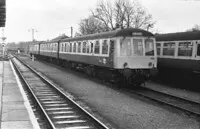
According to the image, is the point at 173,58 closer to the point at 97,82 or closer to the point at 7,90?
the point at 97,82

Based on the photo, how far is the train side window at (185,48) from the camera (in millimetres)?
14395

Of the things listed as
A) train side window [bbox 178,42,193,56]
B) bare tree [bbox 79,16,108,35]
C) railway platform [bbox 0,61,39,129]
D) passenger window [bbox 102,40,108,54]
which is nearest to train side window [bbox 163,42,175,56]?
train side window [bbox 178,42,193,56]

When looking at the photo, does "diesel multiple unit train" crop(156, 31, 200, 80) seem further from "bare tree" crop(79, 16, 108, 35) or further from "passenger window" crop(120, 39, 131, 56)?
"bare tree" crop(79, 16, 108, 35)

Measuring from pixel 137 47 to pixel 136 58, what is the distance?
586mm

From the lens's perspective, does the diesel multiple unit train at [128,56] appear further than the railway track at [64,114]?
Yes

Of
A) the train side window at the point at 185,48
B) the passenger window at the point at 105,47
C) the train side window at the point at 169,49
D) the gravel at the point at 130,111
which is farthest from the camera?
the train side window at the point at 169,49

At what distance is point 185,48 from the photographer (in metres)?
14.8

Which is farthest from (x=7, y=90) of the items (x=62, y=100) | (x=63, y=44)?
(x=63, y=44)

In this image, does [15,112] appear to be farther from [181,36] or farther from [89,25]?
[89,25]

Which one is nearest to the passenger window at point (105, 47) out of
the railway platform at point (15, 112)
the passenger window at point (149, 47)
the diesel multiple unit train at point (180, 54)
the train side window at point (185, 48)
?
the passenger window at point (149, 47)

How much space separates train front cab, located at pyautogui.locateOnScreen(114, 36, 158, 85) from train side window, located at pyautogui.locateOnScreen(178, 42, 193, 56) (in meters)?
1.50

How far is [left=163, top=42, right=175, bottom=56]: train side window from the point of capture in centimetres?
1597

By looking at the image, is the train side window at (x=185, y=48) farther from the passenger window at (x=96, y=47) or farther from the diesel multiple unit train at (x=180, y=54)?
the passenger window at (x=96, y=47)

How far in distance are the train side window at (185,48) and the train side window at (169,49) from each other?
2.27 feet
